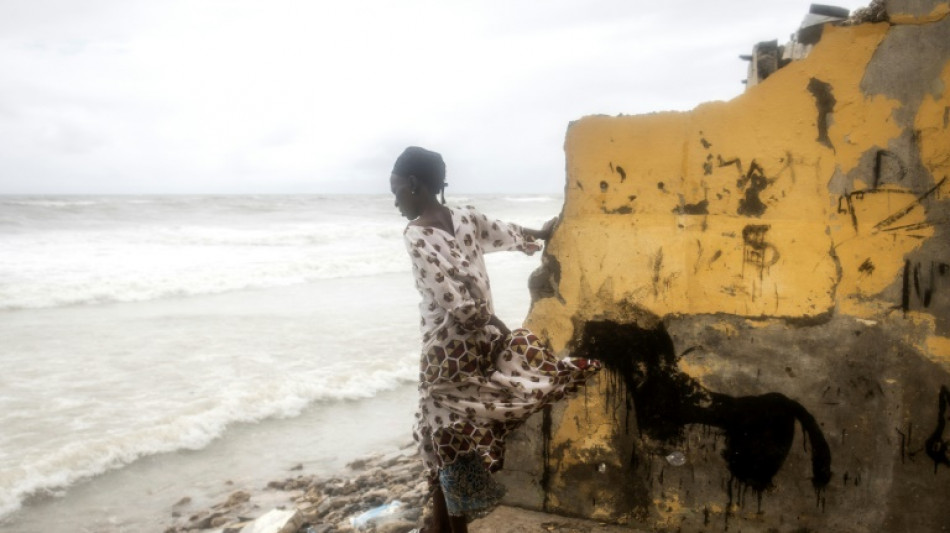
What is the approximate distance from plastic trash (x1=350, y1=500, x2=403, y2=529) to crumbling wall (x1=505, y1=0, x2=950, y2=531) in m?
1.50

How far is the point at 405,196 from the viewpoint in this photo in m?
2.39

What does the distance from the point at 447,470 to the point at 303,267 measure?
1454cm

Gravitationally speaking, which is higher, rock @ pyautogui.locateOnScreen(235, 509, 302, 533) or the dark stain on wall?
the dark stain on wall

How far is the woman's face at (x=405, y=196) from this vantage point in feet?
7.80

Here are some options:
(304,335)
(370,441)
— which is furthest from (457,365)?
(304,335)

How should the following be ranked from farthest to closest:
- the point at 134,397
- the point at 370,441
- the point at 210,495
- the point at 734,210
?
the point at 134,397, the point at 370,441, the point at 210,495, the point at 734,210

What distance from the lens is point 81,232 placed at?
2428 cm

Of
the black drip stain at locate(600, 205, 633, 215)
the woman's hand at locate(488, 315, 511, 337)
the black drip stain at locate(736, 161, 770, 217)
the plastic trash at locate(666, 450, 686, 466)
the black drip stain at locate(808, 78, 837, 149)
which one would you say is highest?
the black drip stain at locate(808, 78, 837, 149)

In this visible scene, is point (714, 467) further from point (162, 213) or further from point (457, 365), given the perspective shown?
point (162, 213)

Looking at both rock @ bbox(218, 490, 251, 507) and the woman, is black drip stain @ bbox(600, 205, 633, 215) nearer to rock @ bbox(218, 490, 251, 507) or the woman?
the woman

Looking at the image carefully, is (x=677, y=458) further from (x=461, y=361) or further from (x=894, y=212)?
(x=894, y=212)

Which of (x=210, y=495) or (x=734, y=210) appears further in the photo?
(x=210, y=495)

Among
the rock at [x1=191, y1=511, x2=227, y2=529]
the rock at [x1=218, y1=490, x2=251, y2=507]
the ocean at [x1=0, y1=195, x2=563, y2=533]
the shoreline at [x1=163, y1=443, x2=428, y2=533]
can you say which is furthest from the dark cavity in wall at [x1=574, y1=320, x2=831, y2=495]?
the ocean at [x1=0, y1=195, x2=563, y2=533]

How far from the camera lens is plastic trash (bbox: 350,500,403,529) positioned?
393 centimetres
